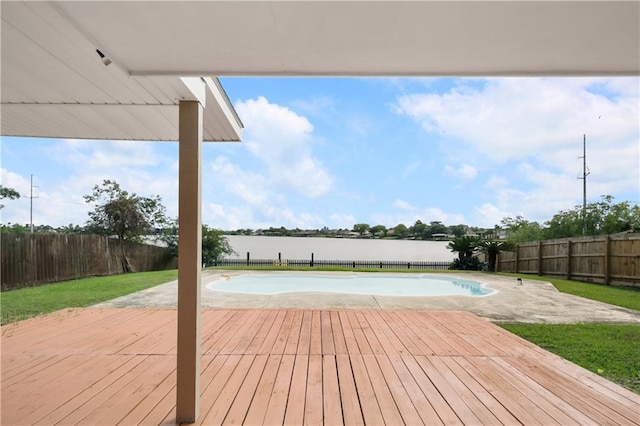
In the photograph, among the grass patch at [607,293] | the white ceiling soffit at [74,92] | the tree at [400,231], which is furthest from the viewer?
the tree at [400,231]

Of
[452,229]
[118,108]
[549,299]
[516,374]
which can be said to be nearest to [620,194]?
[452,229]

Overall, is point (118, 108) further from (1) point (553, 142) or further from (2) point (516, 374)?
(1) point (553, 142)

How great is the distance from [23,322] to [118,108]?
3476 mm

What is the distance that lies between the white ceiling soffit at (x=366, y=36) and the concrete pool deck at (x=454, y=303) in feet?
14.5

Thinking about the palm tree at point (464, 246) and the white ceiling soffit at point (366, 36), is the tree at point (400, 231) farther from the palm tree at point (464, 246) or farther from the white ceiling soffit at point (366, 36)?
the white ceiling soffit at point (366, 36)

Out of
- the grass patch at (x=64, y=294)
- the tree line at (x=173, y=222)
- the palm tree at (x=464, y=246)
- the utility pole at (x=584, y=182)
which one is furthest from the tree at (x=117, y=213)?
the utility pole at (x=584, y=182)

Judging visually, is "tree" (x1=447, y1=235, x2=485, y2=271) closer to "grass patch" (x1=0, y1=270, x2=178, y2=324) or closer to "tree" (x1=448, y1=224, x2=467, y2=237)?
"tree" (x1=448, y1=224, x2=467, y2=237)

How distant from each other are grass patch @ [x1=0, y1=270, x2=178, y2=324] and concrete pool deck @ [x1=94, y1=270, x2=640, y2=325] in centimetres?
44

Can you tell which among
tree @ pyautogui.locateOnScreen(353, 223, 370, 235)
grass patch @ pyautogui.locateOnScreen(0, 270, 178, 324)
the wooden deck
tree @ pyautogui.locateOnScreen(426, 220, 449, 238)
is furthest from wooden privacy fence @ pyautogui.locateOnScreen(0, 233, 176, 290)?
tree @ pyautogui.locateOnScreen(353, 223, 370, 235)

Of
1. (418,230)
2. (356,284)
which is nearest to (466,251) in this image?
(356,284)

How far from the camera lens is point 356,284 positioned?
10953 millimetres

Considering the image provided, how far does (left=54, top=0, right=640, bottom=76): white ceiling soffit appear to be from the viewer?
4.27 feet

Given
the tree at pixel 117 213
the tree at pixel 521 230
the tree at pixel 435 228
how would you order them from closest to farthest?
the tree at pixel 117 213 → the tree at pixel 521 230 → the tree at pixel 435 228

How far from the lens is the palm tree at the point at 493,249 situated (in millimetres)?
13672
